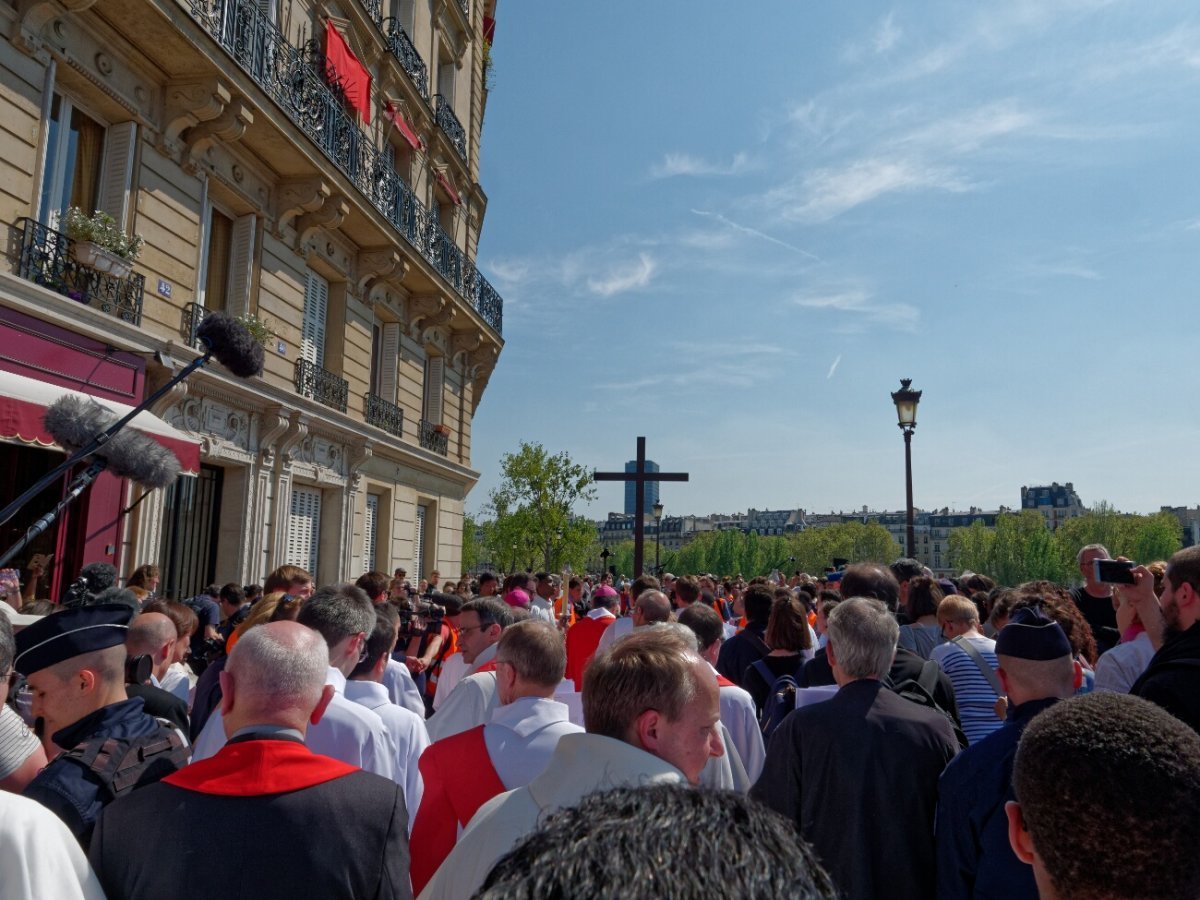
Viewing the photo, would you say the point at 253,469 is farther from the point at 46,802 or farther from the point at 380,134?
the point at 46,802

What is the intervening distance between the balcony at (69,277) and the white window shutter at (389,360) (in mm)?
7708

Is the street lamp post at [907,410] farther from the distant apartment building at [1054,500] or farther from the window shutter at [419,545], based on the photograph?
the distant apartment building at [1054,500]

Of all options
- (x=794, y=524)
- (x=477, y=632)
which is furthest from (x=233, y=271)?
(x=794, y=524)

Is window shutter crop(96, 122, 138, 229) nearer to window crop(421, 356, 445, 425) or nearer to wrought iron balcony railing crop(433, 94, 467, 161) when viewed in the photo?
wrought iron balcony railing crop(433, 94, 467, 161)

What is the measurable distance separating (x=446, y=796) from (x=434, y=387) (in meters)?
18.6

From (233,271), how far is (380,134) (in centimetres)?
591

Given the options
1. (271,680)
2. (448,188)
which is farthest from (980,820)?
(448,188)

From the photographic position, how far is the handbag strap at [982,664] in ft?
15.0

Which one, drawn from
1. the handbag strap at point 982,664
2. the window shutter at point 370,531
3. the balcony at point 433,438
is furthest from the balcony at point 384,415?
the handbag strap at point 982,664

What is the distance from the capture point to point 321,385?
49.6ft

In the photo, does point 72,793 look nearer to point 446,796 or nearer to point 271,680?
point 271,680

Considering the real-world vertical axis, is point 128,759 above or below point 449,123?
below

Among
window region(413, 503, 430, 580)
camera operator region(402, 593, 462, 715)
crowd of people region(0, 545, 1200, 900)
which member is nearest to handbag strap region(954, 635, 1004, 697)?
crowd of people region(0, 545, 1200, 900)

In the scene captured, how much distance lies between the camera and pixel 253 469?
13.0 m
